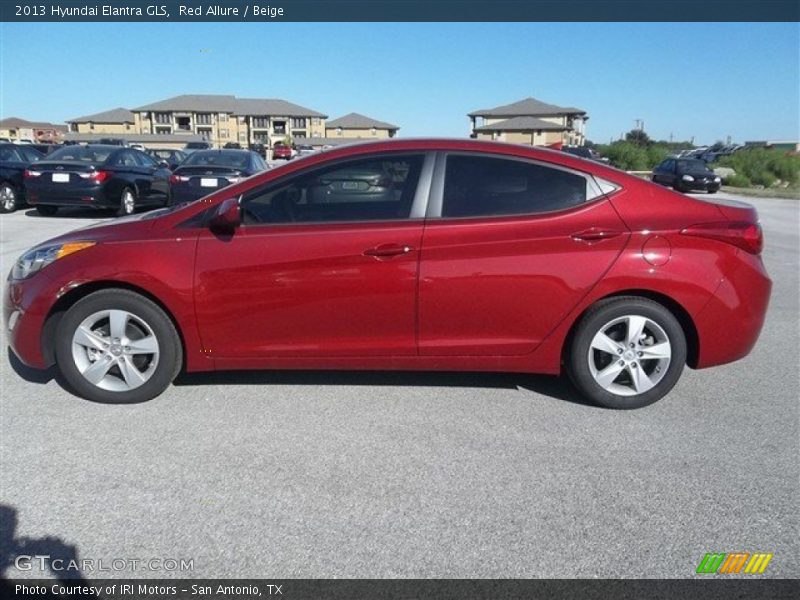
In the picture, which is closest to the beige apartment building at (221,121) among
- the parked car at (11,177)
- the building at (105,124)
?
the building at (105,124)

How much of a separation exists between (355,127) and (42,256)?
8309 cm

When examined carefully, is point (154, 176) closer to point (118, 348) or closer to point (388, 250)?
point (118, 348)

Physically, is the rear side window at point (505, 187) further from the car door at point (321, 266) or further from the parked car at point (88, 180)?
the parked car at point (88, 180)

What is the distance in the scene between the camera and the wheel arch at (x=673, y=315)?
3.91m

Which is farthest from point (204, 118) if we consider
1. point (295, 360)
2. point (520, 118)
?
point (295, 360)

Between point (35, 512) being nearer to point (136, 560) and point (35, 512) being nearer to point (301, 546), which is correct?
point (136, 560)

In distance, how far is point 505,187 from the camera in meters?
3.95

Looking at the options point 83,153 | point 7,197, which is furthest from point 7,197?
point 83,153

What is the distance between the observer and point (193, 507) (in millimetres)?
2922

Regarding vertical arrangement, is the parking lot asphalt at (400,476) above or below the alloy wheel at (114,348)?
below

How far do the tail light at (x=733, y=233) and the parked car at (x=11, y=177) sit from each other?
47.8ft

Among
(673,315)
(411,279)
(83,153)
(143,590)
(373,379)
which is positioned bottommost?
(143,590)

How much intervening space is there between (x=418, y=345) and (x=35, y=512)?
85.4 inches

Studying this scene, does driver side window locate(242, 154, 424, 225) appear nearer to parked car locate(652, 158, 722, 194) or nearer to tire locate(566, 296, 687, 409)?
tire locate(566, 296, 687, 409)
